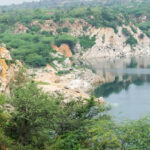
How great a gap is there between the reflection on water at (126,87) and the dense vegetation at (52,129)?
970cm

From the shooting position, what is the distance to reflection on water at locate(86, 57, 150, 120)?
4341cm

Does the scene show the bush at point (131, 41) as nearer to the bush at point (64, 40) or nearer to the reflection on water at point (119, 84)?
the bush at point (64, 40)

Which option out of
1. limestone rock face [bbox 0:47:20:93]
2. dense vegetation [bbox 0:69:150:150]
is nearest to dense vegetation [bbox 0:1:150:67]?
limestone rock face [bbox 0:47:20:93]

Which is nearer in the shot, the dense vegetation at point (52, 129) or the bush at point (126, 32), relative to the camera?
the dense vegetation at point (52, 129)

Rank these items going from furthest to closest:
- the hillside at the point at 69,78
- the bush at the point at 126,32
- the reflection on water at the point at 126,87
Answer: the bush at the point at 126,32 < the reflection on water at the point at 126,87 < the hillside at the point at 69,78

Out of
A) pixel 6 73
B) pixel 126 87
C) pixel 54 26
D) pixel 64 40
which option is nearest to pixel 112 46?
pixel 54 26

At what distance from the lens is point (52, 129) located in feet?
81.8

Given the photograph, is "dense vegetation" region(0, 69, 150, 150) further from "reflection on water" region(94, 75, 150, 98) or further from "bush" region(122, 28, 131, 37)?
"bush" region(122, 28, 131, 37)

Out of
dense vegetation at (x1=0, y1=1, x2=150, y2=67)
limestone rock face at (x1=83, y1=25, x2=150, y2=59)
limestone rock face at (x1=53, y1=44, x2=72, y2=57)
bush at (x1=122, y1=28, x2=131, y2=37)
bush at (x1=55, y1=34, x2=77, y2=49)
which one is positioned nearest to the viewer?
dense vegetation at (x1=0, y1=1, x2=150, y2=67)

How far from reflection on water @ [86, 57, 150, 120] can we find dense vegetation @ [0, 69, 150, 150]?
9697 mm

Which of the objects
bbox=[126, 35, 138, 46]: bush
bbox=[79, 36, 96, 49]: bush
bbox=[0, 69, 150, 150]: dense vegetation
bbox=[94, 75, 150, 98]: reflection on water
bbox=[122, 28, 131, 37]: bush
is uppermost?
bbox=[0, 69, 150, 150]: dense vegetation

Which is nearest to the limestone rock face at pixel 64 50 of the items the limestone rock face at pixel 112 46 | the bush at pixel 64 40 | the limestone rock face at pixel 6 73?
the bush at pixel 64 40

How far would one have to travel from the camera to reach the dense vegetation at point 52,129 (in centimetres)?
1995

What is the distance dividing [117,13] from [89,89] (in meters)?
56.3
